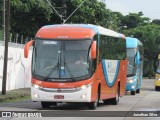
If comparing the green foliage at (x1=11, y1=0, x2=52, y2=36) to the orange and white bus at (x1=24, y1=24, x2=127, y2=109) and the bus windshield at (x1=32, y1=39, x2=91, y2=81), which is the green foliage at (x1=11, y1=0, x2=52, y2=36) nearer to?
the orange and white bus at (x1=24, y1=24, x2=127, y2=109)

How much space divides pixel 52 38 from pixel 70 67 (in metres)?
1.34

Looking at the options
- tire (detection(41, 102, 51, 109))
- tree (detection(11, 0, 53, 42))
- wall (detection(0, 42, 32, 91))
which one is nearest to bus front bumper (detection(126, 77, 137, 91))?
wall (detection(0, 42, 32, 91))

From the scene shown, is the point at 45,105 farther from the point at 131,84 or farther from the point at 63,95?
the point at 131,84

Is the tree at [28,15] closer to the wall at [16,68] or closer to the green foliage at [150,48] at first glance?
the wall at [16,68]

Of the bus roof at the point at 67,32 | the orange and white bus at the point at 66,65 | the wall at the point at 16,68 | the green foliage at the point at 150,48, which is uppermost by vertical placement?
the bus roof at the point at 67,32

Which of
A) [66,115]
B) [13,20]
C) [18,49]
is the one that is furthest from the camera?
[13,20]

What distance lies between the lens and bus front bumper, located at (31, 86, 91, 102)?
20.0m

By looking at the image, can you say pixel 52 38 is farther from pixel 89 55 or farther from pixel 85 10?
pixel 85 10

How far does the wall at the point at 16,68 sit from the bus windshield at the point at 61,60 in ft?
39.2

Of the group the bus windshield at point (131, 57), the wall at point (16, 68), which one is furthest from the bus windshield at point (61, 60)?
the bus windshield at point (131, 57)

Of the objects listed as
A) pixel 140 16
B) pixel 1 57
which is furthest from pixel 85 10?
pixel 140 16

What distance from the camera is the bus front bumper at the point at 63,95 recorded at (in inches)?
788

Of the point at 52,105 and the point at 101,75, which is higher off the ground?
the point at 101,75

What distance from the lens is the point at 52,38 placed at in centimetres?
2070
